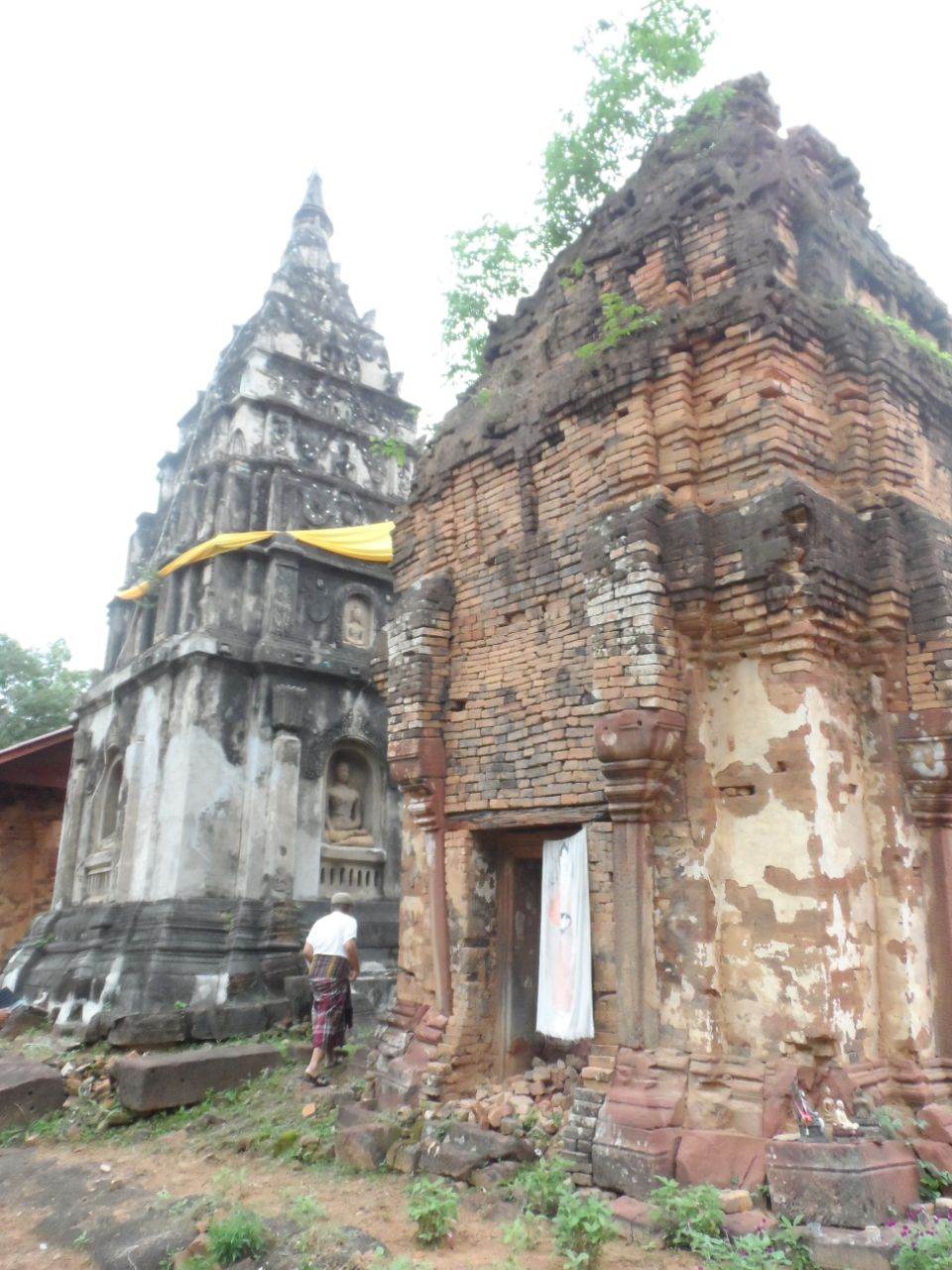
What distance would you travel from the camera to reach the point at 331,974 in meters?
9.28

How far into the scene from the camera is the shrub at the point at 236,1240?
16.9 ft

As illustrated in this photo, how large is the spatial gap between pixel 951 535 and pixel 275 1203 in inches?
264

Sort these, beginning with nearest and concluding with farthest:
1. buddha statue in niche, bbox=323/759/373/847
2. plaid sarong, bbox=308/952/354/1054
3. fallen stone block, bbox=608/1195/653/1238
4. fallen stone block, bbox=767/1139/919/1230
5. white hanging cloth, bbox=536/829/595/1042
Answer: fallen stone block, bbox=767/1139/919/1230, fallen stone block, bbox=608/1195/653/1238, white hanging cloth, bbox=536/829/595/1042, plaid sarong, bbox=308/952/354/1054, buddha statue in niche, bbox=323/759/373/847

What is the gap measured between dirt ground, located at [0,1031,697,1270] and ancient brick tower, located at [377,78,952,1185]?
87 cm

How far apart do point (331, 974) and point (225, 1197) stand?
299 centimetres

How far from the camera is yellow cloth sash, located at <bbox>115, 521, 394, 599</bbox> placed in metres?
14.6

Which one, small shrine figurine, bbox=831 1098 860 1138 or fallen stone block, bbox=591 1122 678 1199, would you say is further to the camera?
fallen stone block, bbox=591 1122 678 1199

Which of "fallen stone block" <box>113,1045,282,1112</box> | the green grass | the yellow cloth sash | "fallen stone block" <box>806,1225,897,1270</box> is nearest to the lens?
"fallen stone block" <box>806,1225,897,1270</box>

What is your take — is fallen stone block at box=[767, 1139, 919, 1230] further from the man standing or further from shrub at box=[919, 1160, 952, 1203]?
the man standing

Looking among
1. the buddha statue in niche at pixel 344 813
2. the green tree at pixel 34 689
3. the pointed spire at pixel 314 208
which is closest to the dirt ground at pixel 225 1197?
the buddha statue in niche at pixel 344 813

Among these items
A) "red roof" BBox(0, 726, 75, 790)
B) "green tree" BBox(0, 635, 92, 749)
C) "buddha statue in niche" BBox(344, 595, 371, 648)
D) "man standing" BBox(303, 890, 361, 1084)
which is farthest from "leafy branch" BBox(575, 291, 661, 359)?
"green tree" BBox(0, 635, 92, 749)

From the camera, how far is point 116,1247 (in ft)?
18.5

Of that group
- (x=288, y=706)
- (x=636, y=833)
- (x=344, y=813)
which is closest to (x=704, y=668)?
(x=636, y=833)

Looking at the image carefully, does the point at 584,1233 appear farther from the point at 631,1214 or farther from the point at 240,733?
the point at 240,733
